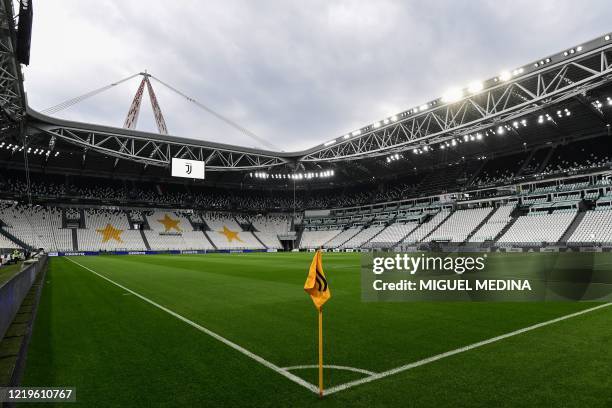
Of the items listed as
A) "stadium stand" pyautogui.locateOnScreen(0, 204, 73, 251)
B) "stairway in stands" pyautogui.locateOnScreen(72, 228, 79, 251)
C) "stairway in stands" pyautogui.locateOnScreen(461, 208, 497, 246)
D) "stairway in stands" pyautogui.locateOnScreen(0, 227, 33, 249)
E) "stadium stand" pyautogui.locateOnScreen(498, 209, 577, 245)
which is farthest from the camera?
"stairway in stands" pyautogui.locateOnScreen(72, 228, 79, 251)

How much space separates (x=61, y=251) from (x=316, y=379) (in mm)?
59054

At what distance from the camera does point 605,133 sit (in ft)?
150

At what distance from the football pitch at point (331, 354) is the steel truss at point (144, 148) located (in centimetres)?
3894

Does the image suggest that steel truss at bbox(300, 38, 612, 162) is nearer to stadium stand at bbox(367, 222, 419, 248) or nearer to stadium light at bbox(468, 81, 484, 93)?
stadium light at bbox(468, 81, 484, 93)

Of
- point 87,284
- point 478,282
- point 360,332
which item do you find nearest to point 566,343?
point 360,332

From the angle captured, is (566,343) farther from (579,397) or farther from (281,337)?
(281,337)

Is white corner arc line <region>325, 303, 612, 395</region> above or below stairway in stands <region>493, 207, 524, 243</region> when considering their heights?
below

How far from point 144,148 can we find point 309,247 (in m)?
35.3

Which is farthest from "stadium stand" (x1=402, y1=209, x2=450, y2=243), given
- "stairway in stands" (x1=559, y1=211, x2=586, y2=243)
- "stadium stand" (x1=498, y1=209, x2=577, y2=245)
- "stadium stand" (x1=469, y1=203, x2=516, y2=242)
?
"stairway in stands" (x1=559, y1=211, x2=586, y2=243)

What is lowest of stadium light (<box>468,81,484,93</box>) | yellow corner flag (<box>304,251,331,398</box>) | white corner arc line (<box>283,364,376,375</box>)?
white corner arc line (<box>283,364,376,375</box>)

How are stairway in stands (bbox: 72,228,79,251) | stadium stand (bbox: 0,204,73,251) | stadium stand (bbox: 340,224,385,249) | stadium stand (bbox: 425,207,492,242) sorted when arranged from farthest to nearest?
stadium stand (bbox: 340,224,385,249) < stairway in stands (bbox: 72,228,79,251) < stadium stand (bbox: 0,204,73,251) < stadium stand (bbox: 425,207,492,242)

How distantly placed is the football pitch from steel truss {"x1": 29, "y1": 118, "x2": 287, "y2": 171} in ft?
128

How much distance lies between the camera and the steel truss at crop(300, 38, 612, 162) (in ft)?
97.0

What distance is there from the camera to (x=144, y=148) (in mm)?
53250
